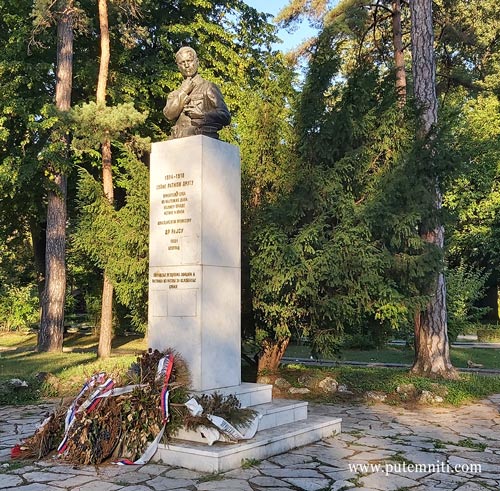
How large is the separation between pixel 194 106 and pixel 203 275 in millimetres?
2192

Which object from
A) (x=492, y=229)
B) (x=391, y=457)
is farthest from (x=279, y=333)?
(x=492, y=229)

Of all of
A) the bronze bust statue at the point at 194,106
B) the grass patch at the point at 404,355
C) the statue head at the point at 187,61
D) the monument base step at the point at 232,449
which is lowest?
the grass patch at the point at 404,355

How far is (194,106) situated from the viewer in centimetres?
732

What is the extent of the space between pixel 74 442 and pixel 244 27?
1694 cm

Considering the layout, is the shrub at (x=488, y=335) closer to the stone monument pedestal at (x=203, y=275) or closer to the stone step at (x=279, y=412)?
the stone monument pedestal at (x=203, y=275)

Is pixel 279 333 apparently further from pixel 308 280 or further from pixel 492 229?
pixel 492 229

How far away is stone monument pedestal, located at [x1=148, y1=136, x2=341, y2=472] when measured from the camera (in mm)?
6555

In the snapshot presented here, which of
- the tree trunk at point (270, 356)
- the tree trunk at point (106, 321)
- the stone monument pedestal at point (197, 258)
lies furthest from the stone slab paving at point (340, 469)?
the tree trunk at point (106, 321)

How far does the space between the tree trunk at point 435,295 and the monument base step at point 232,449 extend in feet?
17.1

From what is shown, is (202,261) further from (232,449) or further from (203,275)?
(232,449)

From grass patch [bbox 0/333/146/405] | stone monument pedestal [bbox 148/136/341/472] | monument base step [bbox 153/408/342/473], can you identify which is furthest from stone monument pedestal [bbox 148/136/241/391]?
grass patch [bbox 0/333/146/405]

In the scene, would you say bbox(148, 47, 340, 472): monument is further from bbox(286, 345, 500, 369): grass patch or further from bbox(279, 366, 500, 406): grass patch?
bbox(286, 345, 500, 369): grass patch

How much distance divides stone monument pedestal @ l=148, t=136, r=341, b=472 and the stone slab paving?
58cm

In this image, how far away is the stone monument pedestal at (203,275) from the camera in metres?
6.55
